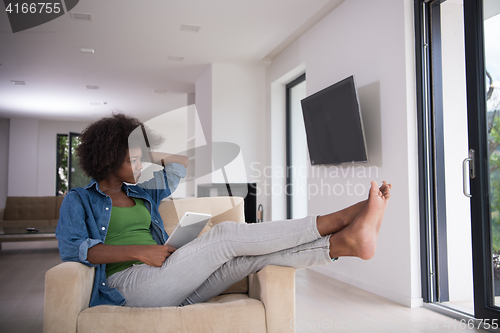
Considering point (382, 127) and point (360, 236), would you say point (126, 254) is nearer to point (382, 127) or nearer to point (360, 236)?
point (360, 236)

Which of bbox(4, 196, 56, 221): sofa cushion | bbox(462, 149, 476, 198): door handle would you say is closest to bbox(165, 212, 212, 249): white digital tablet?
bbox(462, 149, 476, 198): door handle

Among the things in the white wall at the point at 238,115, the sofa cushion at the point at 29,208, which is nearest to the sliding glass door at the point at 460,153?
the white wall at the point at 238,115

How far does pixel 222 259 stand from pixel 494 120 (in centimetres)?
173

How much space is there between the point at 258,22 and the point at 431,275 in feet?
8.95

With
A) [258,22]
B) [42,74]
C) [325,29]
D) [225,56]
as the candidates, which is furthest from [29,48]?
[325,29]

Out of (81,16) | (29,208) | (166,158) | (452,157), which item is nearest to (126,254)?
(166,158)

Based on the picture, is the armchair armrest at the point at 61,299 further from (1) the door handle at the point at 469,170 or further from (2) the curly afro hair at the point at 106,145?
(1) the door handle at the point at 469,170

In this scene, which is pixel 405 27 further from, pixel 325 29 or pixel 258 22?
pixel 258 22

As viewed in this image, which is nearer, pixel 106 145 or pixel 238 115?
pixel 106 145

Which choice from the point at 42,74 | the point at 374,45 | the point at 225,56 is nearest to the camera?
the point at 374,45

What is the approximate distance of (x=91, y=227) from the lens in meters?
1.51

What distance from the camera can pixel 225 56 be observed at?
4.82 meters

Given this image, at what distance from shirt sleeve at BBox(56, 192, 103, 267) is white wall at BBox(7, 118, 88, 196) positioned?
329 inches

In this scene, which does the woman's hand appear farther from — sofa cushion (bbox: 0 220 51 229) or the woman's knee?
sofa cushion (bbox: 0 220 51 229)
